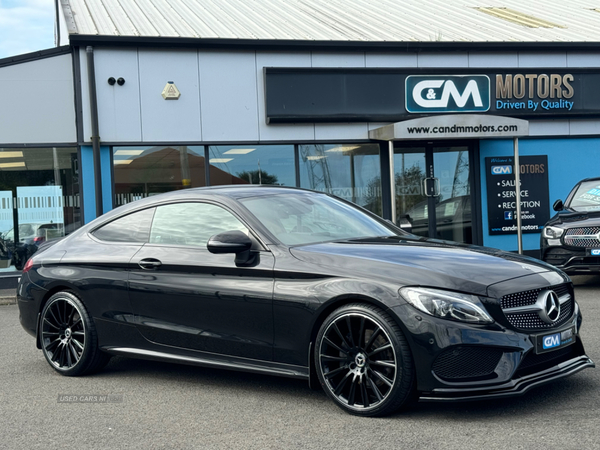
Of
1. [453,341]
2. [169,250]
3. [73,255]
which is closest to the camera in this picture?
[453,341]

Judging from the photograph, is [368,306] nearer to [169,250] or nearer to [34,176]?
[169,250]

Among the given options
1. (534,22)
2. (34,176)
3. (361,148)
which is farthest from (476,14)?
(34,176)

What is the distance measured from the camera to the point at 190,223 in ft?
18.0

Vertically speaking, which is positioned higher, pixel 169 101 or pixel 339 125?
pixel 169 101

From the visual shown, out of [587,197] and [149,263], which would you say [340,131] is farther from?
[149,263]

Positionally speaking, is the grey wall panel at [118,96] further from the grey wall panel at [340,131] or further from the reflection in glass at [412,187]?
the reflection in glass at [412,187]

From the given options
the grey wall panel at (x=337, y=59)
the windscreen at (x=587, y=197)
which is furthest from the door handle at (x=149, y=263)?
the grey wall panel at (x=337, y=59)

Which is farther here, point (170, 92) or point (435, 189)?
point (435, 189)

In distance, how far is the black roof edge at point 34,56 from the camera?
1334 centimetres

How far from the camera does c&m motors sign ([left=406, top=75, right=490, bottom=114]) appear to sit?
15383 mm

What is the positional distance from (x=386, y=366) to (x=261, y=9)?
16.3 meters

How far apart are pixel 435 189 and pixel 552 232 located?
522cm

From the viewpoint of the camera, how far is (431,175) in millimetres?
15789

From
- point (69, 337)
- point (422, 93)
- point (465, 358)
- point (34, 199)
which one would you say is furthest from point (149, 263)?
point (422, 93)
